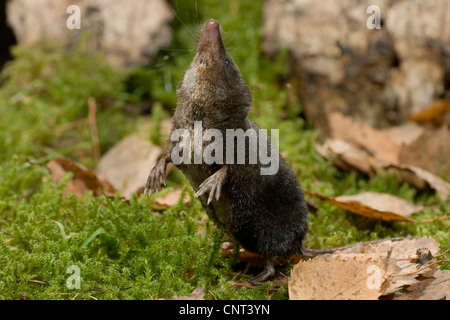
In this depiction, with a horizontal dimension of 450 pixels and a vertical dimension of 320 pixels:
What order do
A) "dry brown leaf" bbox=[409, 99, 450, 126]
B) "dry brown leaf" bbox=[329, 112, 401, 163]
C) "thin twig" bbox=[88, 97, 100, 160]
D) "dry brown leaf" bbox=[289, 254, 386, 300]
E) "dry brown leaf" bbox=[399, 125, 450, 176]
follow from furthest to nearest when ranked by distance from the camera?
"thin twig" bbox=[88, 97, 100, 160] < "dry brown leaf" bbox=[409, 99, 450, 126] < "dry brown leaf" bbox=[329, 112, 401, 163] < "dry brown leaf" bbox=[399, 125, 450, 176] < "dry brown leaf" bbox=[289, 254, 386, 300]

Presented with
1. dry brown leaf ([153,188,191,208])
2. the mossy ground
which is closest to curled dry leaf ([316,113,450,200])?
the mossy ground

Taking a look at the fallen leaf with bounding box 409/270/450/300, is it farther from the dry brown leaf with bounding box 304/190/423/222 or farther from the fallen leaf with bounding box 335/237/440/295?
the dry brown leaf with bounding box 304/190/423/222

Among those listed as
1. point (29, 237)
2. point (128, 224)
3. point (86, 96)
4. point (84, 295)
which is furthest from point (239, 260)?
point (86, 96)

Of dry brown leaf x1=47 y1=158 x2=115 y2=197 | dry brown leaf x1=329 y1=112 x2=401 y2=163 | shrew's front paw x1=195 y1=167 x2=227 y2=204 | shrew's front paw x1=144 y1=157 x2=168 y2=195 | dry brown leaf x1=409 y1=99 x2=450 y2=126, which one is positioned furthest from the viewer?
dry brown leaf x1=409 y1=99 x2=450 y2=126

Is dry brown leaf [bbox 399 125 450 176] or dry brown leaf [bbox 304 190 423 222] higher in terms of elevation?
dry brown leaf [bbox 399 125 450 176]

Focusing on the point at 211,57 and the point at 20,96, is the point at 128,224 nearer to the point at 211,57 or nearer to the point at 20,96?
the point at 211,57

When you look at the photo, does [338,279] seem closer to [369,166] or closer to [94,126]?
[369,166]

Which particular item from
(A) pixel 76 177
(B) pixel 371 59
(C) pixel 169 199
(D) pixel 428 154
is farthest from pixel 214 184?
(B) pixel 371 59
